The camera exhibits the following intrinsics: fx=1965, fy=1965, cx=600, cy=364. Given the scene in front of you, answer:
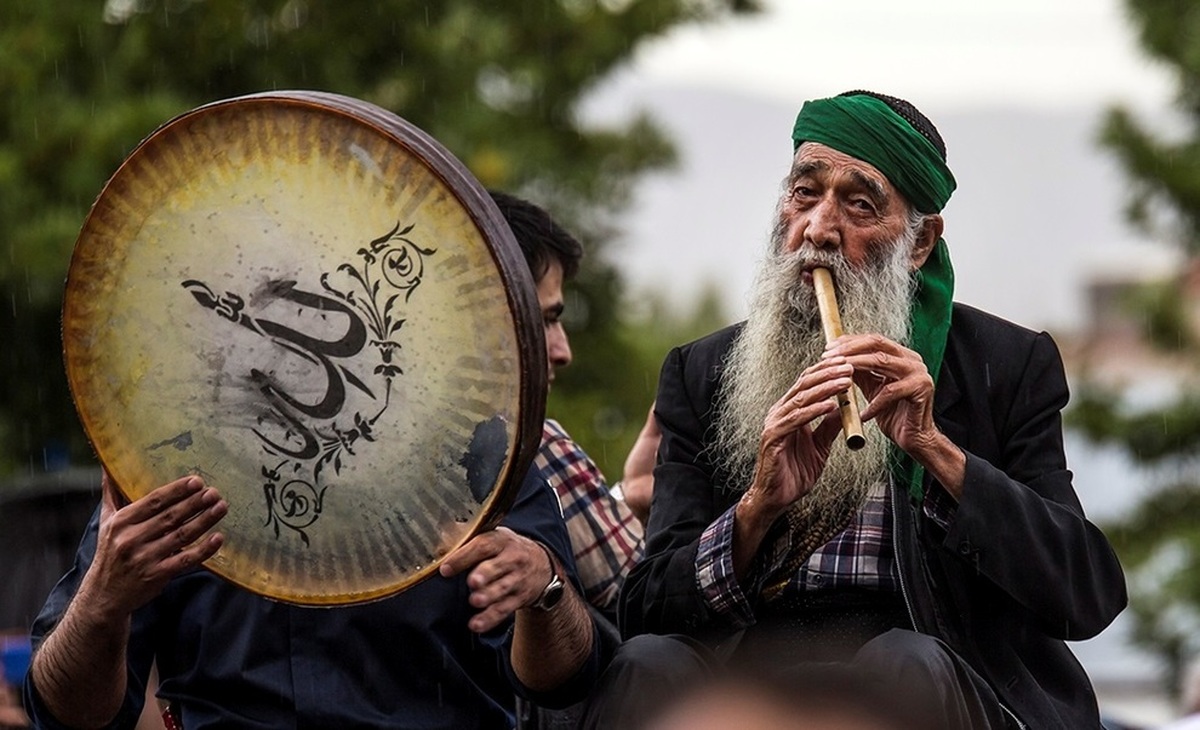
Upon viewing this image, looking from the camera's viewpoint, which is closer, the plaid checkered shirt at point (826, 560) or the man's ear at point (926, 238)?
the plaid checkered shirt at point (826, 560)

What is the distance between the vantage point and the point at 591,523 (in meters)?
4.21

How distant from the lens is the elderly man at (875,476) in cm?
331

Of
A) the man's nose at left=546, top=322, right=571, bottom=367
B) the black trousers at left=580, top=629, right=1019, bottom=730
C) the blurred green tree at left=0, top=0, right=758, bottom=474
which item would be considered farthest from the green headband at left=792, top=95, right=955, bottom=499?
the blurred green tree at left=0, top=0, right=758, bottom=474

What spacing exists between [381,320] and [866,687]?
Result: 0.98 m

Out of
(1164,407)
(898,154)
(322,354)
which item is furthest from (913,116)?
(1164,407)

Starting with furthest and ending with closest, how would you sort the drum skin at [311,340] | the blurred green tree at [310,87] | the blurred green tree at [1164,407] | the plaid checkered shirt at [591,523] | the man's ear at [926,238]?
1. the blurred green tree at [1164,407]
2. the blurred green tree at [310,87]
3. the plaid checkered shirt at [591,523]
4. the man's ear at [926,238]
5. the drum skin at [311,340]

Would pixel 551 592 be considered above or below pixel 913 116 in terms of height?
below

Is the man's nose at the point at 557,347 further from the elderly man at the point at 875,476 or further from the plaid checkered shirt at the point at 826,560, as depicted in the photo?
the plaid checkered shirt at the point at 826,560

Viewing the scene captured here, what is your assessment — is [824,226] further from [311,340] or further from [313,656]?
[313,656]

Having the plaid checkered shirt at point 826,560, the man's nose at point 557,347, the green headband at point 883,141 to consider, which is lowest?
the plaid checkered shirt at point 826,560

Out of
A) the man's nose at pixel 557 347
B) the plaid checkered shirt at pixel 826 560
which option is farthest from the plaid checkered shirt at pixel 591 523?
the plaid checkered shirt at pixel 826 560

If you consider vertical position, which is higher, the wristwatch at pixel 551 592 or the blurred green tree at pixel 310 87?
the blurred green tree at pixel 310 87

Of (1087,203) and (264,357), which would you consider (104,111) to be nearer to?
(264,357)

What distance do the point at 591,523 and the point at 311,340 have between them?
4.20ft
